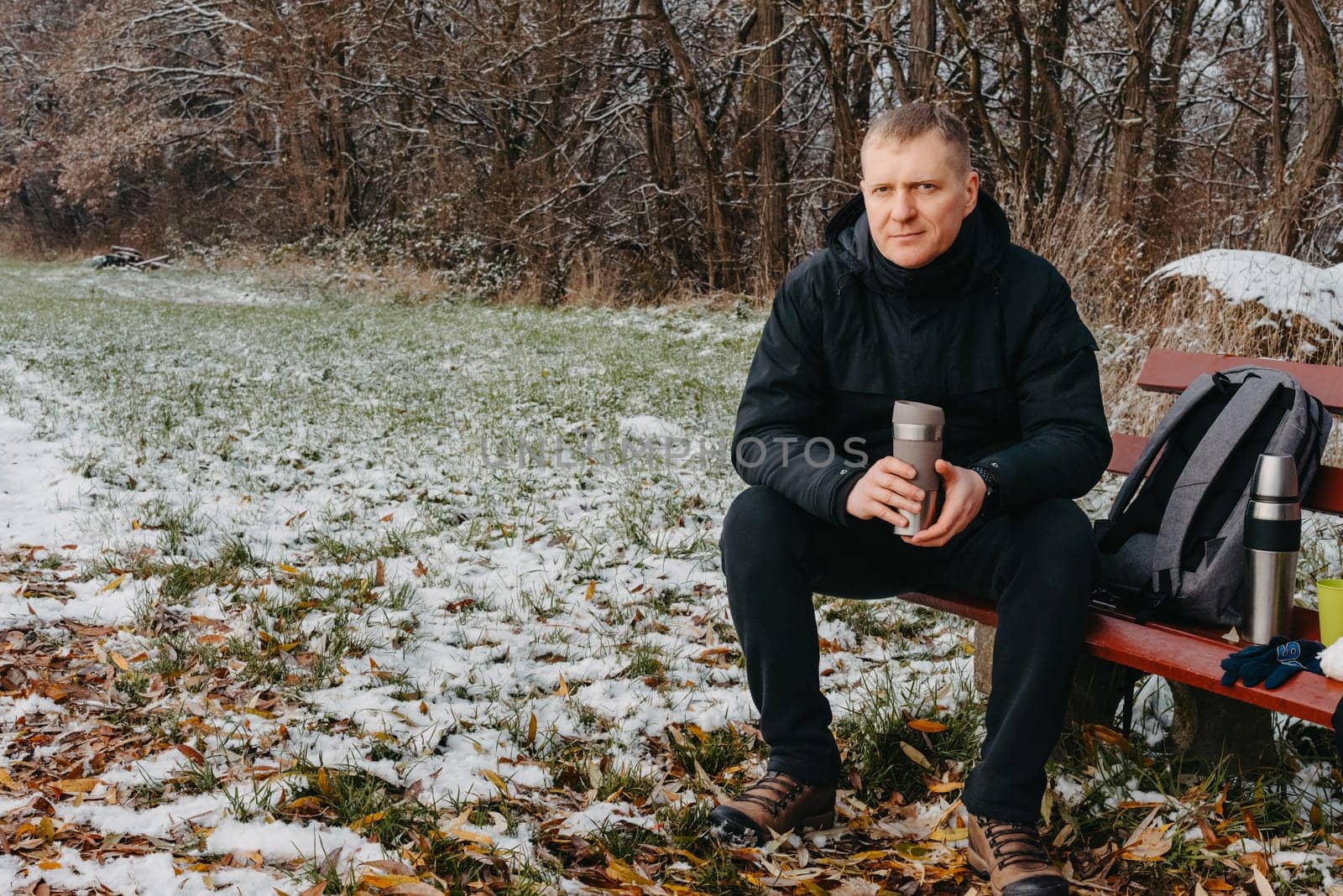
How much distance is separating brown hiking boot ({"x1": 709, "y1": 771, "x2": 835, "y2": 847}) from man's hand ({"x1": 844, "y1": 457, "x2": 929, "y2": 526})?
644 mm

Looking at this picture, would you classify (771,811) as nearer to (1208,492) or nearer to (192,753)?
(1208,492)

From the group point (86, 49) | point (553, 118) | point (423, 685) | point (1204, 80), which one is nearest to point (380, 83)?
point (553, 118)

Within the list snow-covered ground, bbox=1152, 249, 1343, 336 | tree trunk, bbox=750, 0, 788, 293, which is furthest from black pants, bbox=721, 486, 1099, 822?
tree trunk, bbox=750, 0, 788, 293

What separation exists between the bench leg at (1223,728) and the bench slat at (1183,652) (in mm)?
208

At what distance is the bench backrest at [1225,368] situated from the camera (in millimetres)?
2639

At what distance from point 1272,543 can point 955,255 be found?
94 cm

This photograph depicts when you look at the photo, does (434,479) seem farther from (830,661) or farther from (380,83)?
(380,83)

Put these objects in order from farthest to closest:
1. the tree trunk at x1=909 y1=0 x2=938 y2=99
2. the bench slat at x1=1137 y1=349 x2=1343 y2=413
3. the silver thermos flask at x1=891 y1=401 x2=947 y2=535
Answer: the tree trunk at x1=909 y1=0 x2=938 y2=99 < the bench slat at x1=1137 y1=349 x2=1343 y2=413 < the silver thermos flask at x1=891 y1=401 x2=947 y2=535

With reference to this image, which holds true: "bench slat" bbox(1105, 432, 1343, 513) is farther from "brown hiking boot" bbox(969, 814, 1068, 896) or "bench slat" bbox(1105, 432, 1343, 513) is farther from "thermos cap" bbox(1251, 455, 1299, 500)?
"brown hiking boot" bbox(969, 814, 1068, 896)

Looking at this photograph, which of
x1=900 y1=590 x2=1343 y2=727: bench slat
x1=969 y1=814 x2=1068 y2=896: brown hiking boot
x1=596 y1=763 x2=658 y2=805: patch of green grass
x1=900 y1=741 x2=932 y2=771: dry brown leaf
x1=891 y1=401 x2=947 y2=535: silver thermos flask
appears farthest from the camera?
x1=900 y1=741 x2=932 y2=771: dry brown leaf

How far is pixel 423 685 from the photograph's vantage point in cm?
311

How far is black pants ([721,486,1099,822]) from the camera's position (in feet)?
7.30

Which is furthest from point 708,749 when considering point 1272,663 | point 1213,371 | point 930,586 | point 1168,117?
point 1168,117

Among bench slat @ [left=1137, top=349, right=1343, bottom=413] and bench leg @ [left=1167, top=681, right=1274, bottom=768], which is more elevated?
bench slat @ [left=1137, top=349, right=1343, bottom=413]
